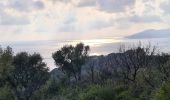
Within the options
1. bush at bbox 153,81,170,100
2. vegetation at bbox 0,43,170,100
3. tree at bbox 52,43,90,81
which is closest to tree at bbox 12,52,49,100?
vegetation at bbox 0,43,170,100

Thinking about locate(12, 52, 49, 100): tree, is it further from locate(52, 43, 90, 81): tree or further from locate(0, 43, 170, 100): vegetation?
locate(52, 43, 90, 81): tree

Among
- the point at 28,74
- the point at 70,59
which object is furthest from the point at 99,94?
the point at 70,59

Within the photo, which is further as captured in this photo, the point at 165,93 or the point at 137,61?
the point at 137,61

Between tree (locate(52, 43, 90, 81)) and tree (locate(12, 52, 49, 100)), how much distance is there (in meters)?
16.1

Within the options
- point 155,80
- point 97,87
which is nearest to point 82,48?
point 97,87

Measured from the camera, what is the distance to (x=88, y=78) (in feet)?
441

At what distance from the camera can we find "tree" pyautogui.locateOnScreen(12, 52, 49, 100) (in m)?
119

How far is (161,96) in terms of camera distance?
53.4 metres

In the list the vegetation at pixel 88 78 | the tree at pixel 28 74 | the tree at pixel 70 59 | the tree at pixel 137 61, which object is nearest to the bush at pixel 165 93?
the vegetation at pixel 88 78

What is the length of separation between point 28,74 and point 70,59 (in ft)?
82.4

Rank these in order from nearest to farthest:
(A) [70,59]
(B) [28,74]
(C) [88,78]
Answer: (B) [28,74]
(C) [88,78]
(A) [70,59]

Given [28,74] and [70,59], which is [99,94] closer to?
[28,74]

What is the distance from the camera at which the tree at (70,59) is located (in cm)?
14638

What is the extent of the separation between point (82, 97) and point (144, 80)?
12269 millimetres
